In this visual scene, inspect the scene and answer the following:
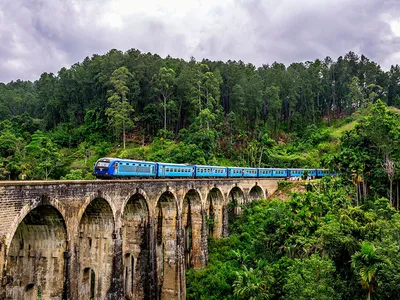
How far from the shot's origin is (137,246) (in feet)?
72.1

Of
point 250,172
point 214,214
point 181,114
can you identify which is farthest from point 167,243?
point 181,114

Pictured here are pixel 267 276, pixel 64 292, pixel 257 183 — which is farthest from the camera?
pixel 257 183

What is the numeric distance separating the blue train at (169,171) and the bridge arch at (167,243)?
→ 289 cm

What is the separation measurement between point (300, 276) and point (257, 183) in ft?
75.8

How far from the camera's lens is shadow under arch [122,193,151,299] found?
21.5 meters

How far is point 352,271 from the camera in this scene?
1895 centimetres

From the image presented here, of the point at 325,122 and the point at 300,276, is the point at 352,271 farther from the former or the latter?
the point at 325,122

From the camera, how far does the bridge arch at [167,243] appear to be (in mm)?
25578

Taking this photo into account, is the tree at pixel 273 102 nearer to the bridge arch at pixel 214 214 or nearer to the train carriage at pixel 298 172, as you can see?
the train carriage at pixel 298 172

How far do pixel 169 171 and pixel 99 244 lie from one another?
1128 cm

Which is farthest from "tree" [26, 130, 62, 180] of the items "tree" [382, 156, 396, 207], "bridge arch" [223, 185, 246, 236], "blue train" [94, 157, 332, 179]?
"tree" [382, 156, 396, 207]

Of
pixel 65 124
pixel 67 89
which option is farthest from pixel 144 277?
pixel 67 89

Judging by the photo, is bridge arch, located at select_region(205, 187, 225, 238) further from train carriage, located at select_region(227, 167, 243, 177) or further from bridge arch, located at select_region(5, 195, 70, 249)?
bridge arch, located at select_region(5, 195, 70, 249)

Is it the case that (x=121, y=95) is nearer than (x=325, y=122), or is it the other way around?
(x=121, y=95)
